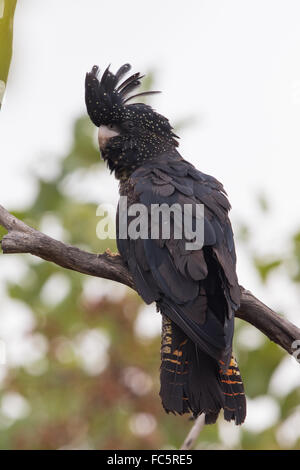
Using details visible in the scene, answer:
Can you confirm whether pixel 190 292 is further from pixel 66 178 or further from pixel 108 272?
pixel 66 178

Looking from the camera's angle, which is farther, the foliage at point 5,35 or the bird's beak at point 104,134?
the bird's beak at point 104,134

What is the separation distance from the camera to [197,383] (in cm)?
339

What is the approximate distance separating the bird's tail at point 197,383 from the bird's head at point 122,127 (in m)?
1.53

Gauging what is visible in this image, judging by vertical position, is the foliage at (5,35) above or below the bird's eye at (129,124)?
below

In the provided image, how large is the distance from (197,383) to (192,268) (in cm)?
61

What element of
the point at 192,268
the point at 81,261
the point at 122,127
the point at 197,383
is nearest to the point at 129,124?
the point at 122,127

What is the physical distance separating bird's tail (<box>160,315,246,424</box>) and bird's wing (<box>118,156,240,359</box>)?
20cm

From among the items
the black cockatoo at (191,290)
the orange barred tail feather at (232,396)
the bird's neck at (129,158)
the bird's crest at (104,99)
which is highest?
the bird's crest at (104,99)

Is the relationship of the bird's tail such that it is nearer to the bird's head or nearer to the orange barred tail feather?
the orange barred tail feather

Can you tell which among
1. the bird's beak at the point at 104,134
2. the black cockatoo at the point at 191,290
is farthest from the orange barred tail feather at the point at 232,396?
the bird's beak at the point at 104,134

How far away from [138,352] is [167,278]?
3.55 m

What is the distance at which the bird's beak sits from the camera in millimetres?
4668

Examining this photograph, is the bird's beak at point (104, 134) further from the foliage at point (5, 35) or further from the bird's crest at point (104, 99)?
the foliage at point (5, 35)

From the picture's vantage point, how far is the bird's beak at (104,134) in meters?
4.67
